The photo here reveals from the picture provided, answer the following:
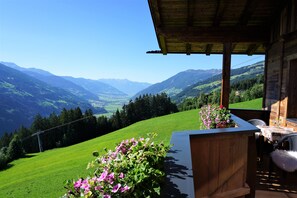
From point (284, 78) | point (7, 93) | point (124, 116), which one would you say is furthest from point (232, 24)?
point (7, 93)

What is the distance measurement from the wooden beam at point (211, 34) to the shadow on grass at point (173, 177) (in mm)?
5058

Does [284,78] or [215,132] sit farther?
[284,78]

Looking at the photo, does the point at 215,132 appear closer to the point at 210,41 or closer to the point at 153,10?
the point at 153,10

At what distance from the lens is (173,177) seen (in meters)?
1.55

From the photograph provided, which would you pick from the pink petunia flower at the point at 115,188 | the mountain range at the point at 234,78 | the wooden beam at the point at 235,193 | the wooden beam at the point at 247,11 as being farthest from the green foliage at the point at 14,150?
the mountain range at the point at 234,78

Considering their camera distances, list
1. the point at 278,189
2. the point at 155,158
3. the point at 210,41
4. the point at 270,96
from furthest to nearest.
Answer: the point at 270,96
the point at 210,41
the point at 278,189
the point at 155,158

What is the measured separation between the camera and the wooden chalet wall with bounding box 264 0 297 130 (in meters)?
5.66

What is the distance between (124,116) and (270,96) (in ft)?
191

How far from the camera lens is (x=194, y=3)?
5441mm

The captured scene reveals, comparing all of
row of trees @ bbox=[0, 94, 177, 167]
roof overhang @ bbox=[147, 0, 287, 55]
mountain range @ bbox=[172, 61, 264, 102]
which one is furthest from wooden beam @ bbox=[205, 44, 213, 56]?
mountain range @ bbox=[172, 61, 264, 102]

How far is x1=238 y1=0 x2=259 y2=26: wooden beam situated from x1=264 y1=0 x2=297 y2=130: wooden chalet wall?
31.9 inches

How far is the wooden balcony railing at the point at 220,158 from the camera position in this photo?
8.14 ft

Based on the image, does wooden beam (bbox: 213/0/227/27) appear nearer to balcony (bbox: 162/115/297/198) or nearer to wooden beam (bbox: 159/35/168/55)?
wooden beam (bbox: 159/35/168/55)

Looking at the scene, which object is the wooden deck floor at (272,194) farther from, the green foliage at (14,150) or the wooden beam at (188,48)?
the green foliage at (14,150)
